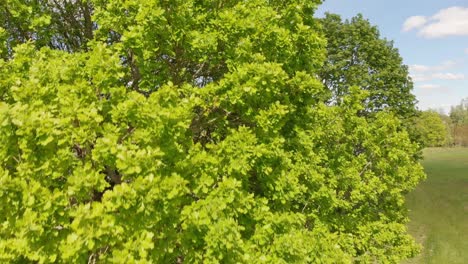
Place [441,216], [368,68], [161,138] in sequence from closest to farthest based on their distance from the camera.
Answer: [161,138] → [368,68] → [441,216]

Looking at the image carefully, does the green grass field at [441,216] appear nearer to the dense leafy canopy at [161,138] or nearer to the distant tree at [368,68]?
the distant tree at [368,68]

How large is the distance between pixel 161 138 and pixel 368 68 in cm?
2253

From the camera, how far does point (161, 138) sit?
8055mm

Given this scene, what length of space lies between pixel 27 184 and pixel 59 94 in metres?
2.01

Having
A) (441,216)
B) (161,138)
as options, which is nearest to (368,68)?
(161,138)

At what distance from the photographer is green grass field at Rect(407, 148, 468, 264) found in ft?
104

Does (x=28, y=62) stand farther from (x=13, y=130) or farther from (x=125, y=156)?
(x=125, y=156)

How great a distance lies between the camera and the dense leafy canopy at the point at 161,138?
23.3 ft

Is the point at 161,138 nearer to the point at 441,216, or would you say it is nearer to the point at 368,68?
the point at 368,68

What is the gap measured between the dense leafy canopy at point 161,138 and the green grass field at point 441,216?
23.1m

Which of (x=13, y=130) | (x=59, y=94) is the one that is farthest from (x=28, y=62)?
(x=13, y=130)

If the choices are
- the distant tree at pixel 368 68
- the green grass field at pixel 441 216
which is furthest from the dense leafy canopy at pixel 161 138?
the green grass field at pixel 441 216

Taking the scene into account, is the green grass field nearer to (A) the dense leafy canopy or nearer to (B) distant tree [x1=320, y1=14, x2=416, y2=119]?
(B) distant tree [x1=320, y1=14, x2=416, y2=119]

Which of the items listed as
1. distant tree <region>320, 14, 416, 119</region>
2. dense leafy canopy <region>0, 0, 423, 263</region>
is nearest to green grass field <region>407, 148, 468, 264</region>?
distant tree <region>320, 14, 416, 119</region>
